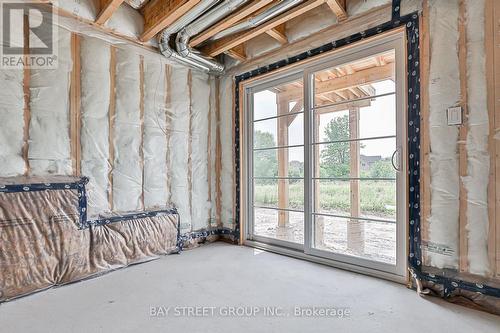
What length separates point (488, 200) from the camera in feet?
6.16

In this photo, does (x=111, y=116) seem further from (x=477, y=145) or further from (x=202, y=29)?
(x=477, y=145)

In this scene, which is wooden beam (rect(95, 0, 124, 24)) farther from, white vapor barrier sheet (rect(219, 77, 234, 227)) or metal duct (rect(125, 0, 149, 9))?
white vapor barrier sheet (rect(219, 77, 234, 227))

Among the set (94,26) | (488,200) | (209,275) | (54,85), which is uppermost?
(94,26)

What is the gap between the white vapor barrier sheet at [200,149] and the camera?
11.7 ft

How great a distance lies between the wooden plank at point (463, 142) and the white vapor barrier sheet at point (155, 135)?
2905 millimetres

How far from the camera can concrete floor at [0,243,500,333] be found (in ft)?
5.43

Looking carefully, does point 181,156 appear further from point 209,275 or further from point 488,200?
point 488,200

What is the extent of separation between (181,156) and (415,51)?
8.83 ft

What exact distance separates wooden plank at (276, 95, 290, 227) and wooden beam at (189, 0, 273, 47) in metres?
1.06

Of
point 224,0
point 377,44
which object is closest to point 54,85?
point 224,0

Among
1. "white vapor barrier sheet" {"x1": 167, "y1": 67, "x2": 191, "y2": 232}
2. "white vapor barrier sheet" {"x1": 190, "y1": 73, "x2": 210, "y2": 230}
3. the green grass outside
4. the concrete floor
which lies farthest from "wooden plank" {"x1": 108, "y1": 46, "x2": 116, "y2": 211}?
the green grass outside

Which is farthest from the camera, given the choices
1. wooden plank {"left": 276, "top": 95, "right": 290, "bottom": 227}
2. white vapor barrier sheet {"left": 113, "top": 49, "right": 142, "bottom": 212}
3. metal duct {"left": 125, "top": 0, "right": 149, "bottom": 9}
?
wooden plank {"left": 276, "top": 95, "right": 290, "bottom": 227}

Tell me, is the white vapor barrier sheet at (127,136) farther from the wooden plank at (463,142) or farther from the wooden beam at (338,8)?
the wooden plank at (463,142)

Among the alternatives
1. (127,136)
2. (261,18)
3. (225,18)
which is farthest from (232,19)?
(127,136)
